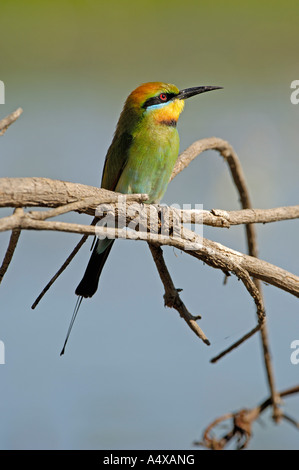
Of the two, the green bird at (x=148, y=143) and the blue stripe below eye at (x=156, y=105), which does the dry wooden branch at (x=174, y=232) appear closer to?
the green bird at (x=148, y=143)

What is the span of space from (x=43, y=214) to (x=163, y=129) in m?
1.34

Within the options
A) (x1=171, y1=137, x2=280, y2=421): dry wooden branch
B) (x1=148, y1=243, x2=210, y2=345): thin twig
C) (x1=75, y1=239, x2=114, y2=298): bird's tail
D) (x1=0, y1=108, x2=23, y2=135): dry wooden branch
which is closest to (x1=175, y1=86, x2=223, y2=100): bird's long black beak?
(x1=171, y1=137, x2=280, y2=421): dry wooden branch

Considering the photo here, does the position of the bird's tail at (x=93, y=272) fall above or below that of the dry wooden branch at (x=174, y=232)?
above

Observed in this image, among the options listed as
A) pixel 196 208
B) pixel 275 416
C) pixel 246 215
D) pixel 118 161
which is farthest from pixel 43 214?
pixel 275 416


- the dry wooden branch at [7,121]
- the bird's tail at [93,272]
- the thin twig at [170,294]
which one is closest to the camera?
the dry wooden branch at [7,121]

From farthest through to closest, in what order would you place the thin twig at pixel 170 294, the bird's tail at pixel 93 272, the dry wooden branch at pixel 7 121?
the bird's tail at pixel 93 272
the thin twig at pixel 170 294
the dry wooden branch at pixel 7 121

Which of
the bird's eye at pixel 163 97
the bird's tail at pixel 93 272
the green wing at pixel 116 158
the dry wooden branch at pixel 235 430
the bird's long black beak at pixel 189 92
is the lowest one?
the dry wooden branch at pixel 235 430

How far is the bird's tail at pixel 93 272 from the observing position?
2.02 metres

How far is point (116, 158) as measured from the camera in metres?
2.30

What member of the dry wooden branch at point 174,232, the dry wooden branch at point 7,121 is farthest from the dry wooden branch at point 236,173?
the dry wooden branch at point 7,121

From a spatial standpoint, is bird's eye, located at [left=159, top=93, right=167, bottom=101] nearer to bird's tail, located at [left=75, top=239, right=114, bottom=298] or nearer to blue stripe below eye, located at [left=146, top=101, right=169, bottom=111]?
blue stripe below eye, located at [left=146, top=101, right=169, bottom=111]

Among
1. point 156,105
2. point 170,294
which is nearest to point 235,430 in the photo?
point 170,294

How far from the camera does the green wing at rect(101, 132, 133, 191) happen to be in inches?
90.0
